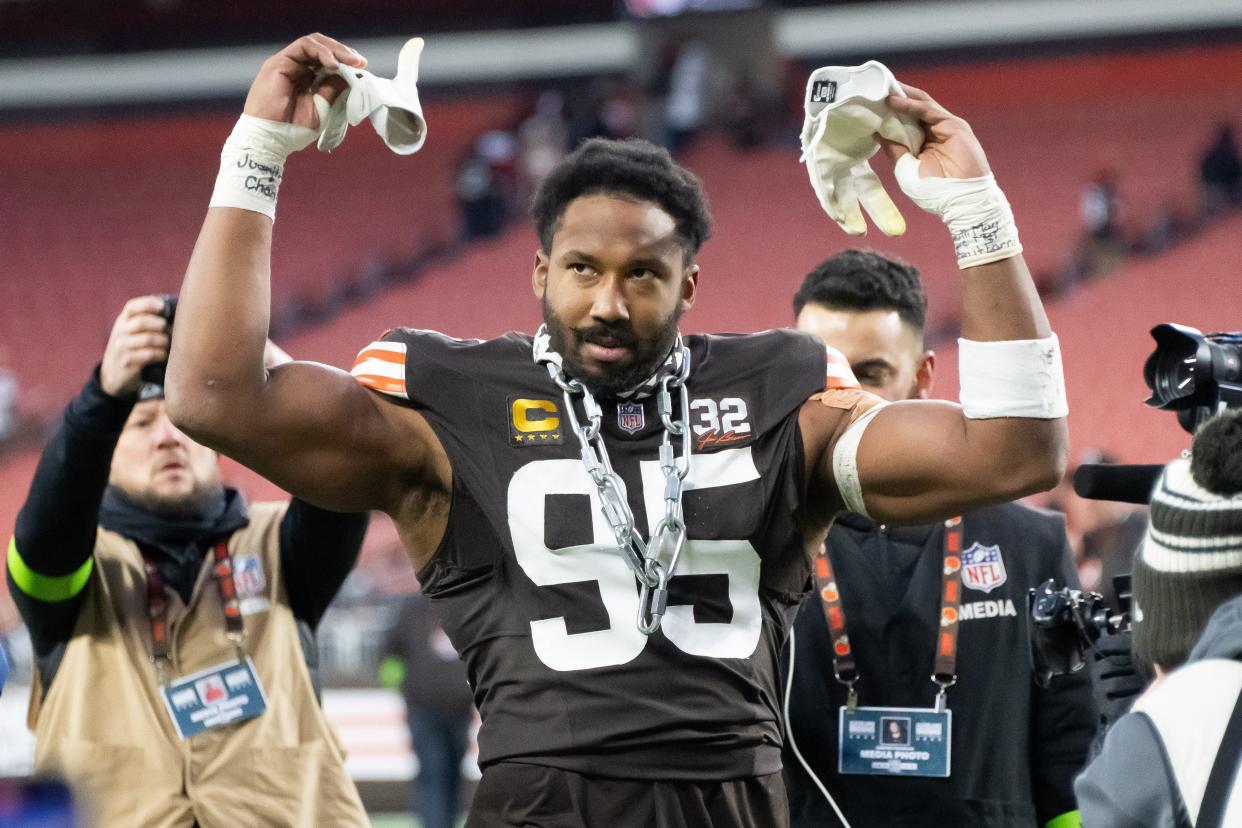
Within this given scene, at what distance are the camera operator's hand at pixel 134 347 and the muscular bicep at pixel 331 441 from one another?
799 mm

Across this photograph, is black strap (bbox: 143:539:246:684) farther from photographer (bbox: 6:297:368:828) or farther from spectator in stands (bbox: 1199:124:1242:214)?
spectator in stands (bbox: 1199:124:1242:214)

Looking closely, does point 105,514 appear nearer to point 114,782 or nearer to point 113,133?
point 114,782

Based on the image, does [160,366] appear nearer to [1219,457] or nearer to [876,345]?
[876,345]

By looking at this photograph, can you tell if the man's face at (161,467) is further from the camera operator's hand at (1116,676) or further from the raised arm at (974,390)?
the camera operator's hand at (1116,676)

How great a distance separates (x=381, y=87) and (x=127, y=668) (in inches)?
59.9

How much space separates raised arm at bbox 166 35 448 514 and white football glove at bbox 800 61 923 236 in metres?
0.67

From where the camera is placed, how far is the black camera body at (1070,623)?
274 cm

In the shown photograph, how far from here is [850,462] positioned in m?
2.26

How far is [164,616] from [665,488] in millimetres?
1463

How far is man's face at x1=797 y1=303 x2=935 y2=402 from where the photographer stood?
319cm

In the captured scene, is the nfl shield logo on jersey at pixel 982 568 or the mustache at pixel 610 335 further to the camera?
the nfl shield logo on jersey at pixel 982 568

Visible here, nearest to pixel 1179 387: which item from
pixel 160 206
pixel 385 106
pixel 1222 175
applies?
pixel 385 106

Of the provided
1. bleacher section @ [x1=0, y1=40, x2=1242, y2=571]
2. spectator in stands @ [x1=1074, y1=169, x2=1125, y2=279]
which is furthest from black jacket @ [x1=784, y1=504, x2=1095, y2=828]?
spectator in stands @ [x1=1074, y1=169, x2=1125, y2=279]

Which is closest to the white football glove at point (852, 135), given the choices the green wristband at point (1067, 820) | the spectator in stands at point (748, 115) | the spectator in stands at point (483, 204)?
the green wristband at point (1067, 820)
